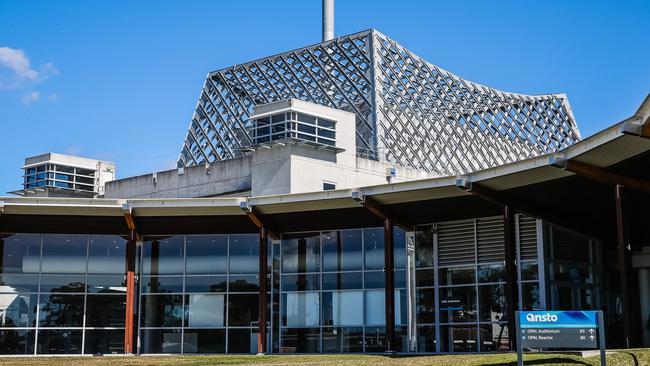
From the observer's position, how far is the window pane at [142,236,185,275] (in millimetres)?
34594

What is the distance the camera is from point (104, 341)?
33625 millimetres

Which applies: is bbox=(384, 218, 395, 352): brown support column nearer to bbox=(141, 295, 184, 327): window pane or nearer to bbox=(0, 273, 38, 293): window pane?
bbox=(141, 295, 184, 327): window pane

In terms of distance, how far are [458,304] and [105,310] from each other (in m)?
13.0

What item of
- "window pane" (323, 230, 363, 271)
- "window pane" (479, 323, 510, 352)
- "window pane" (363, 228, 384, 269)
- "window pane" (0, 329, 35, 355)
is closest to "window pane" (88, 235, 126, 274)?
"window pane" (0, 329, 35, 355)

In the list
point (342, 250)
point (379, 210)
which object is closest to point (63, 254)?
point (342, 250)

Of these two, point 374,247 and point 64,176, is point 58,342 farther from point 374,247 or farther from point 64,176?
point 64,176

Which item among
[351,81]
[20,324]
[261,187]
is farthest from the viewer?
[351,81]

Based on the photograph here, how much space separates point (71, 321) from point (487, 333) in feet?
49.8

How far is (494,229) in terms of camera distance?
101 feet

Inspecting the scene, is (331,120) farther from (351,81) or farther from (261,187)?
(351,81)

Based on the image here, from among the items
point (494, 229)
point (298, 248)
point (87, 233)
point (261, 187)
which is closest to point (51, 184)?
point (261, 187)

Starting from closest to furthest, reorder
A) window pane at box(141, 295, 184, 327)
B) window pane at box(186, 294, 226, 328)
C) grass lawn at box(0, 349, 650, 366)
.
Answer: grass lawn at box(0, 349, 650, 366) < window pane at box(141, 295, 184, 327) < window pane at box(186, 294, 226, 328)

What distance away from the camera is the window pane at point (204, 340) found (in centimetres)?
3428

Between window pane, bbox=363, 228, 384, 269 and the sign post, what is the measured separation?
563 inches
